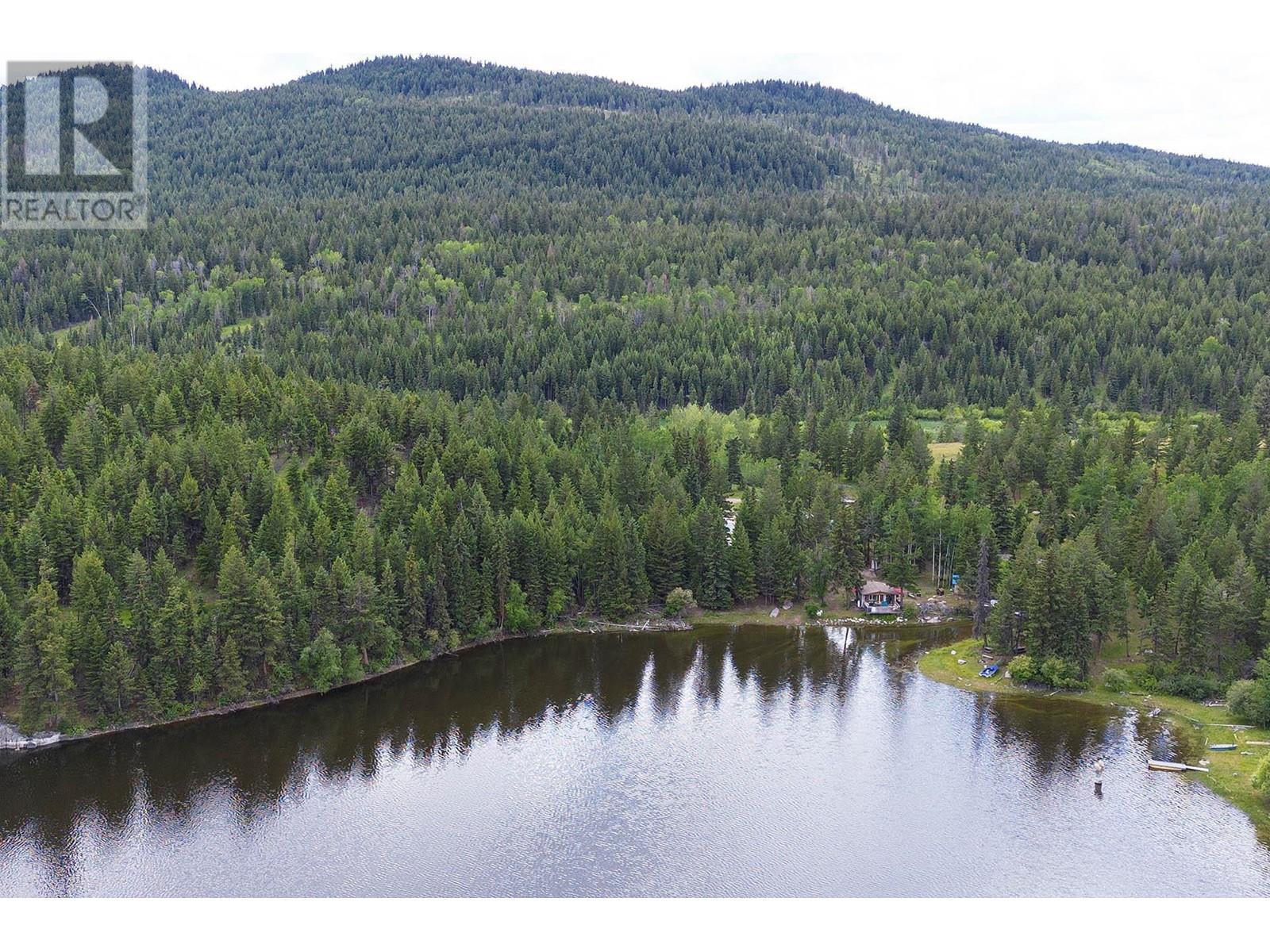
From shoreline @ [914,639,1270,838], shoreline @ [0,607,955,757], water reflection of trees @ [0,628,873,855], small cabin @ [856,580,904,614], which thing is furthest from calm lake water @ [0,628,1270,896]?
small cabin @ [856,580,904,614]

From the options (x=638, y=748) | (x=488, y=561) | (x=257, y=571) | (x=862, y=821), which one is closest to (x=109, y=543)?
(x=257, y=571)

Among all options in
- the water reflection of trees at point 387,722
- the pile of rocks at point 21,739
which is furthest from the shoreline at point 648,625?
the pile of rocks at point 21,739

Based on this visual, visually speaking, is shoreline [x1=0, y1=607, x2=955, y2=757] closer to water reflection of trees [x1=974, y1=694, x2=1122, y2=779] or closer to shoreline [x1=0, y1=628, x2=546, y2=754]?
shoreline [x1=0, y1=628, x2=546, y2=754]

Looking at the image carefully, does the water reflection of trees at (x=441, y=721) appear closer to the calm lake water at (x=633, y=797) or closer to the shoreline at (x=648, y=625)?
the calm lake water at (x=633, y=797)

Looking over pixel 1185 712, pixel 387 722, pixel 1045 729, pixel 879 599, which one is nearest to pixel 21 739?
pixel 387 722

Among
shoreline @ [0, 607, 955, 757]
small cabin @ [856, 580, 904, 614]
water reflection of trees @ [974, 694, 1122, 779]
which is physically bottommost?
water reflection of trees @ [974, 694, 1122, 779]

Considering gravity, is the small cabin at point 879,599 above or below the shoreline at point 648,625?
above
